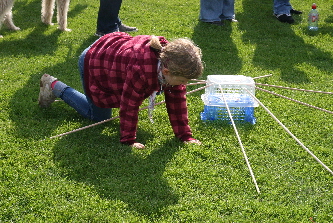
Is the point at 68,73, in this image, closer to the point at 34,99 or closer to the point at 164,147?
the point at 34,99

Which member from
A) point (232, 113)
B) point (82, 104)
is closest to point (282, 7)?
point (232, 113)

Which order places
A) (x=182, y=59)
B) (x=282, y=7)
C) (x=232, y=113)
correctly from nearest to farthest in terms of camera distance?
(x=182, y=59)
(x=232, y=113)
(x=282, y=7)

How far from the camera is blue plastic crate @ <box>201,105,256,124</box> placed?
4.72m

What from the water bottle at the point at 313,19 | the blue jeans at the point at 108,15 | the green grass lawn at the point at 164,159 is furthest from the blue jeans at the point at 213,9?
the blue jeans at the point at 108,15

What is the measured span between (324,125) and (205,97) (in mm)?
1297

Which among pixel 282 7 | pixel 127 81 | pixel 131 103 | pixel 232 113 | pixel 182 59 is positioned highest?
pixel 282 7

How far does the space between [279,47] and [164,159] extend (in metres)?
3.81

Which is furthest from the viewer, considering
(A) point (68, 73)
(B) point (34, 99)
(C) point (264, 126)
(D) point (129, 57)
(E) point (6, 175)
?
(A) point (68, 73)

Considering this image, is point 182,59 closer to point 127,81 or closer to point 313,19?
point 127,81

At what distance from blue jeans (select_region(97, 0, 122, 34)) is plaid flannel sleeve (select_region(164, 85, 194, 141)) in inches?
126

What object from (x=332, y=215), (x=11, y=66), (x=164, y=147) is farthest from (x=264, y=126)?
(x=11, y=66)

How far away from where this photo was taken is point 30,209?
10.8 ft

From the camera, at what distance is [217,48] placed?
693 cm

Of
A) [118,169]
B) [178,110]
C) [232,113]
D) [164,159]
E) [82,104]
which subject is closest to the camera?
[118,169]
